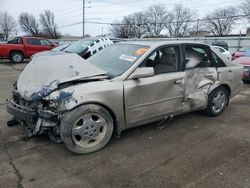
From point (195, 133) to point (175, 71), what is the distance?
44.0 inches

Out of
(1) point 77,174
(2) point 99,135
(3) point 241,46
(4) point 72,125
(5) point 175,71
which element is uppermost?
(3) point 241,46

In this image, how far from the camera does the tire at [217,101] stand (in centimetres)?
477

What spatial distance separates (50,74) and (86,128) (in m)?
0.97

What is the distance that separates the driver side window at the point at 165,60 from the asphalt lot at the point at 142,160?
1.06m

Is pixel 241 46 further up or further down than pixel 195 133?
further up

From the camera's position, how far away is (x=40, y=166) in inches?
121

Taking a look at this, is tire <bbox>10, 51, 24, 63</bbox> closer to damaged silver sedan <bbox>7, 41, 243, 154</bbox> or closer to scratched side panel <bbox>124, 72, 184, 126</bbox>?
→ damaged silver sedan <bbox>7, 41, 243, 154</bbox>

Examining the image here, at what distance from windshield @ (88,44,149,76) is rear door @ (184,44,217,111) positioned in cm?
96

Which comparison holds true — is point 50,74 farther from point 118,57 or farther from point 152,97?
point 152,97

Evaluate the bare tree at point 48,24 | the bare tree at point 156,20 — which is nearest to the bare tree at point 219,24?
the bare tree at point 156,20

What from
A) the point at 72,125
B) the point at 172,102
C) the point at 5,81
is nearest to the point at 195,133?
the point at 172,102

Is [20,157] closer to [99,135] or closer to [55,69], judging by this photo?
[99,135]

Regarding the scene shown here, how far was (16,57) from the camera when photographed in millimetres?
15398

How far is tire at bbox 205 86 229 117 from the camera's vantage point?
4770 millimetres
